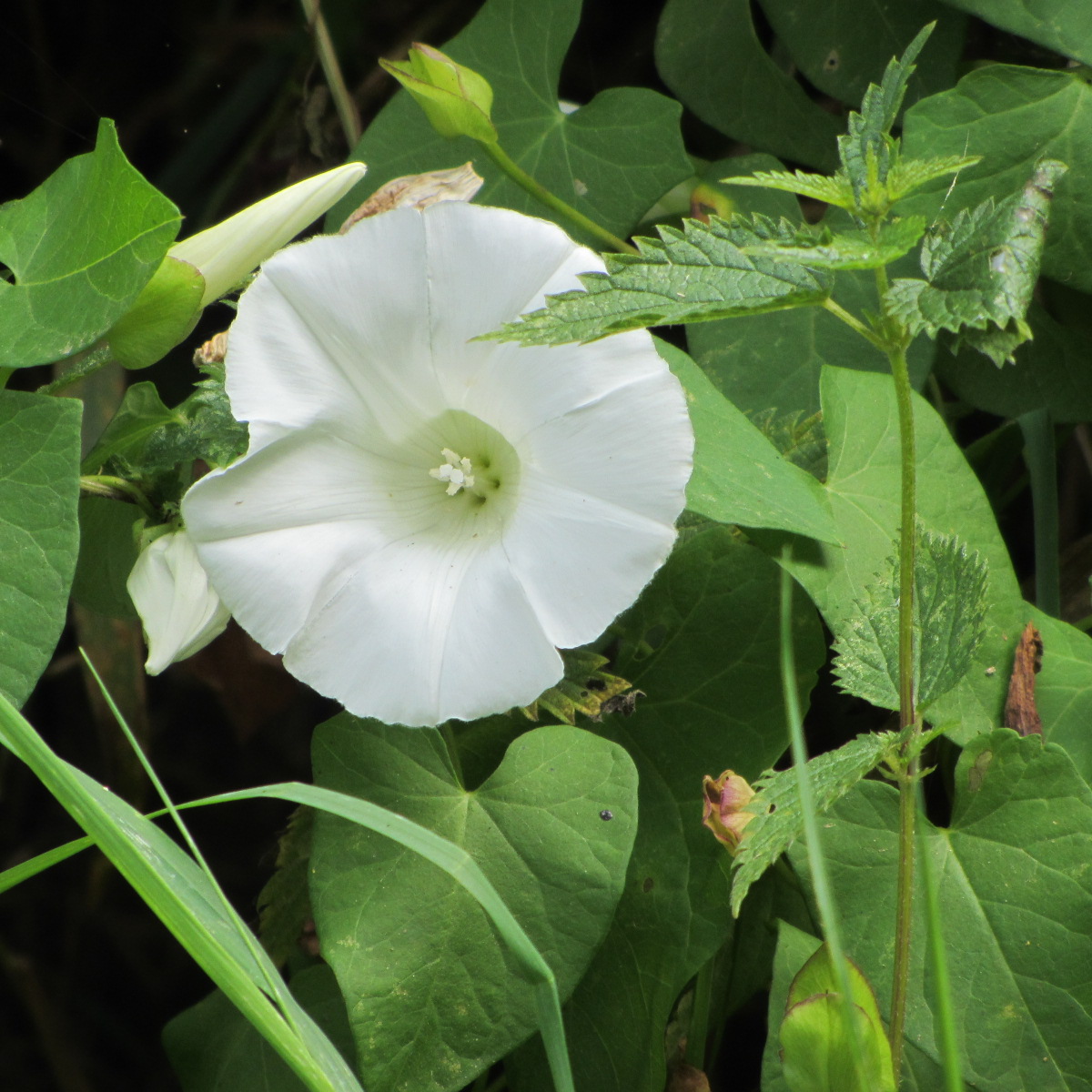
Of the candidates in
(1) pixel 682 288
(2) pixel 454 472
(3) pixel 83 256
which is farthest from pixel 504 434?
(3) pixel 83 256

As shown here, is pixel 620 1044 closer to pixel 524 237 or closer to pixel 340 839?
pixel 340 839

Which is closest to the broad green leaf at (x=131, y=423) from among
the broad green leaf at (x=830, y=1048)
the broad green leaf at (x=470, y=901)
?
the broad green leaf at (x=470, y=901)

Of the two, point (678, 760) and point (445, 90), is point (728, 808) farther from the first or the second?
point (445, 90)

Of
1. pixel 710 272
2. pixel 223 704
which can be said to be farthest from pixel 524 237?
pixel 223 704

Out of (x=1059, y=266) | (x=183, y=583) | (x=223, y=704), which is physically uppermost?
(x=1059, y=266)

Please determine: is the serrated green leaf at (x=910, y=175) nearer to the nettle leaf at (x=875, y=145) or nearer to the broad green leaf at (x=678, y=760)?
the nettle leaf at (x=875, y=145)

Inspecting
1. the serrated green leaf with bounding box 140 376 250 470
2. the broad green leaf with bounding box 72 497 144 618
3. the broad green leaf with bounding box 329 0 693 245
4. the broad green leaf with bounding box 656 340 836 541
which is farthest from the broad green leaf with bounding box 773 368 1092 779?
the broad green leaf with bounding box 72 497 144 618
